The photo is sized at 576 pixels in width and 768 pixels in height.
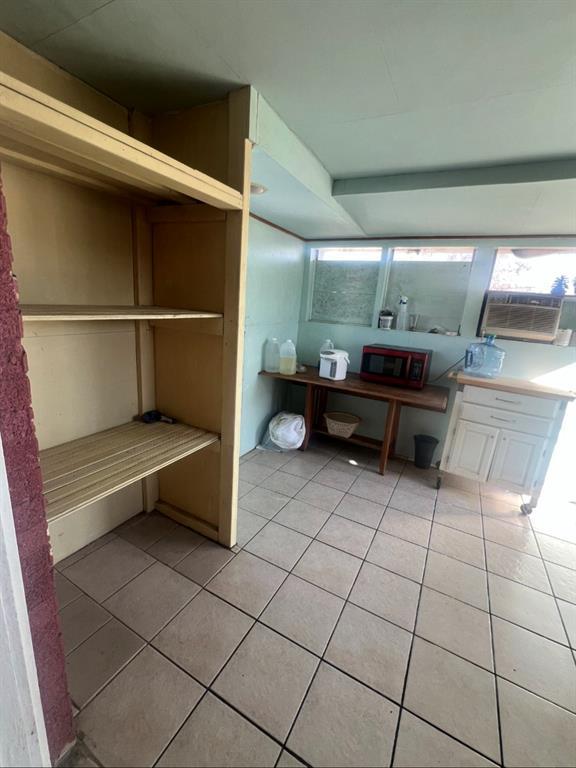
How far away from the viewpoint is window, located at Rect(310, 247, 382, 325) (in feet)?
10.5

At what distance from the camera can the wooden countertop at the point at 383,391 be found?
2.51m

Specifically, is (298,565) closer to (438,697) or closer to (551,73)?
(438,697)

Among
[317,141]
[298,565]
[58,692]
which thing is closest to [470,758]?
[298,565]

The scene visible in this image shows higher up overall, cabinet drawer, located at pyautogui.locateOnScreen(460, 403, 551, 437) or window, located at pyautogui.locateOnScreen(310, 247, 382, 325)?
window, located at pyautogui.locateOnScreen(310, 247, 382, 325)

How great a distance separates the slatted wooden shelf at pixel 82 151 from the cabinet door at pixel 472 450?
2.21 meters

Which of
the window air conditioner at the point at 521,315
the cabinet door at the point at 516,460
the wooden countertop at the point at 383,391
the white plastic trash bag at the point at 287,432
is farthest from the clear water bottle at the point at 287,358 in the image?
the cabinet door at the point at 516,460

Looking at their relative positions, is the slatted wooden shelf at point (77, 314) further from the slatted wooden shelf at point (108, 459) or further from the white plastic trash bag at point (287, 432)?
the white plastic trash bag at point (287, 432)

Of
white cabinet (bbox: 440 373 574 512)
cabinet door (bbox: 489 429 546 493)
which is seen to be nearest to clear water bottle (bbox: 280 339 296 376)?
white cabinet (bbox: 440 373 574 512)

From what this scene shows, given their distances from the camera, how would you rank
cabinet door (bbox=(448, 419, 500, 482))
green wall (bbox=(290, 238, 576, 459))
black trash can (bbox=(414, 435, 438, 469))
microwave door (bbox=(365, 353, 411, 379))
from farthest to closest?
black trash can (bbox=(414, 435, 438, 469))
microwave door (bbox=(365, 353, 411, 379))
green wall (bbox=(290, 238, 576, 459))
cabinet door (bbox=(448, 419, 500, 482))

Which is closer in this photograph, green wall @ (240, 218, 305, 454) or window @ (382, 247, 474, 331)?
green wall @ (240, 218, 305, 454)

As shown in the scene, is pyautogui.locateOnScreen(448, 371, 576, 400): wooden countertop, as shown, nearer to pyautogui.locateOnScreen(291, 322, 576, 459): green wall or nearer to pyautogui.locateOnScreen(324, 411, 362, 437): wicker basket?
pyautogui.locateOnScreen(291, 322, 576, 459): green wall

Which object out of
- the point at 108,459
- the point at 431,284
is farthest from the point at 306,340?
the point at 108,459

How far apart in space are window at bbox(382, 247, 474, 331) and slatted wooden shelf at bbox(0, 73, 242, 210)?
→ 2.09 m

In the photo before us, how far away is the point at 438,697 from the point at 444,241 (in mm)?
2984
